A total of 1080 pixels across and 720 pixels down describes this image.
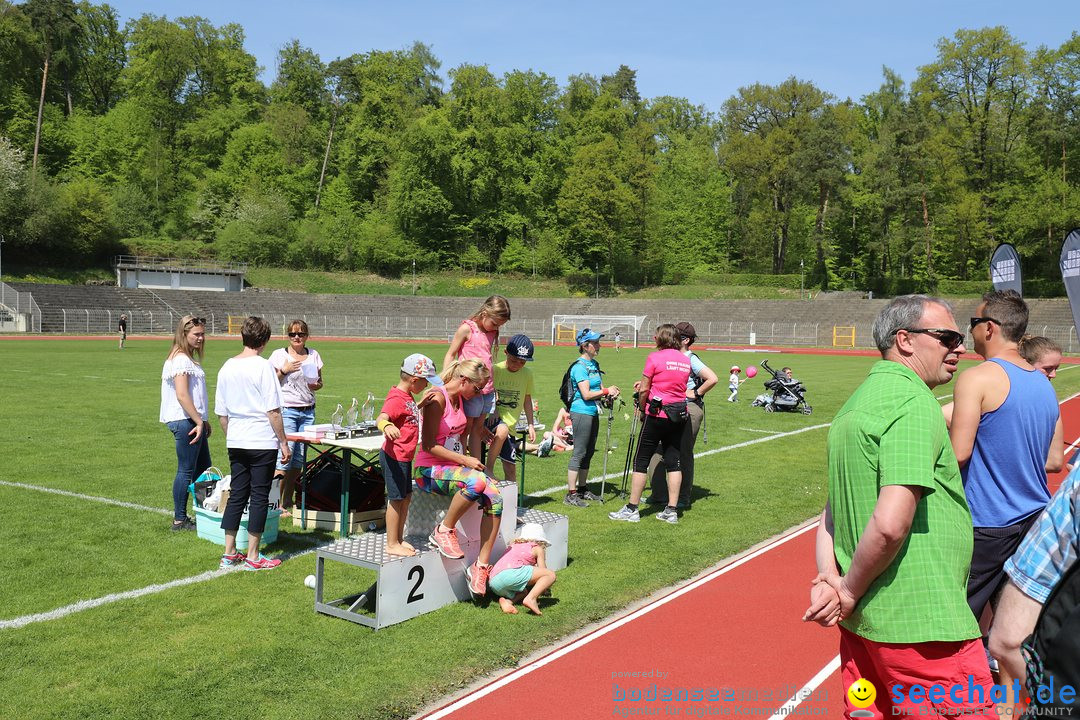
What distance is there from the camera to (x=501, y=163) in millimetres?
75250

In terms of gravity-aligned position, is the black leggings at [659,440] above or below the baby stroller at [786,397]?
above

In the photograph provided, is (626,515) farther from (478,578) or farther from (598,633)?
(598,633)

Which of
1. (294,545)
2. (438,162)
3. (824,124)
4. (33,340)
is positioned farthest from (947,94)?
(294,545)

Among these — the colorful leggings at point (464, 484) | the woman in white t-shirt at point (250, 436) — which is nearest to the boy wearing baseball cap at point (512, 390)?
the colorful leggings at point (464, 484)

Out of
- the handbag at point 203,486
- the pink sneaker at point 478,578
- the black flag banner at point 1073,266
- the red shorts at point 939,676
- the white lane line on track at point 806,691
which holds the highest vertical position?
the black flag banner at point 1073,266

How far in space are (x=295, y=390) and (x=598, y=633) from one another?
462 centimetres

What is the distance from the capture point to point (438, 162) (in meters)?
74.2

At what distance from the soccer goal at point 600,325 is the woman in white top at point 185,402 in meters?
46.8

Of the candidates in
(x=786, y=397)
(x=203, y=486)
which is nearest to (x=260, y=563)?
(x=203, y=486)

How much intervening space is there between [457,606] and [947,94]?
6860 cm

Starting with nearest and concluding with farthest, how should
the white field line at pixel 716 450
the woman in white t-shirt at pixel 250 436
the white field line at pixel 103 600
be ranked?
the white field line at pixel 103 600 → the woman in white t-shirt at pixel 250 436 → the white field line at pixel 716 450

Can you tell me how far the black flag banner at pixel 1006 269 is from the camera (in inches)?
327

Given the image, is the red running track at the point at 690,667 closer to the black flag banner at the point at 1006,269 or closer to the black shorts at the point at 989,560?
the black shorts at the point at 989,560

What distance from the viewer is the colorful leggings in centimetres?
599
